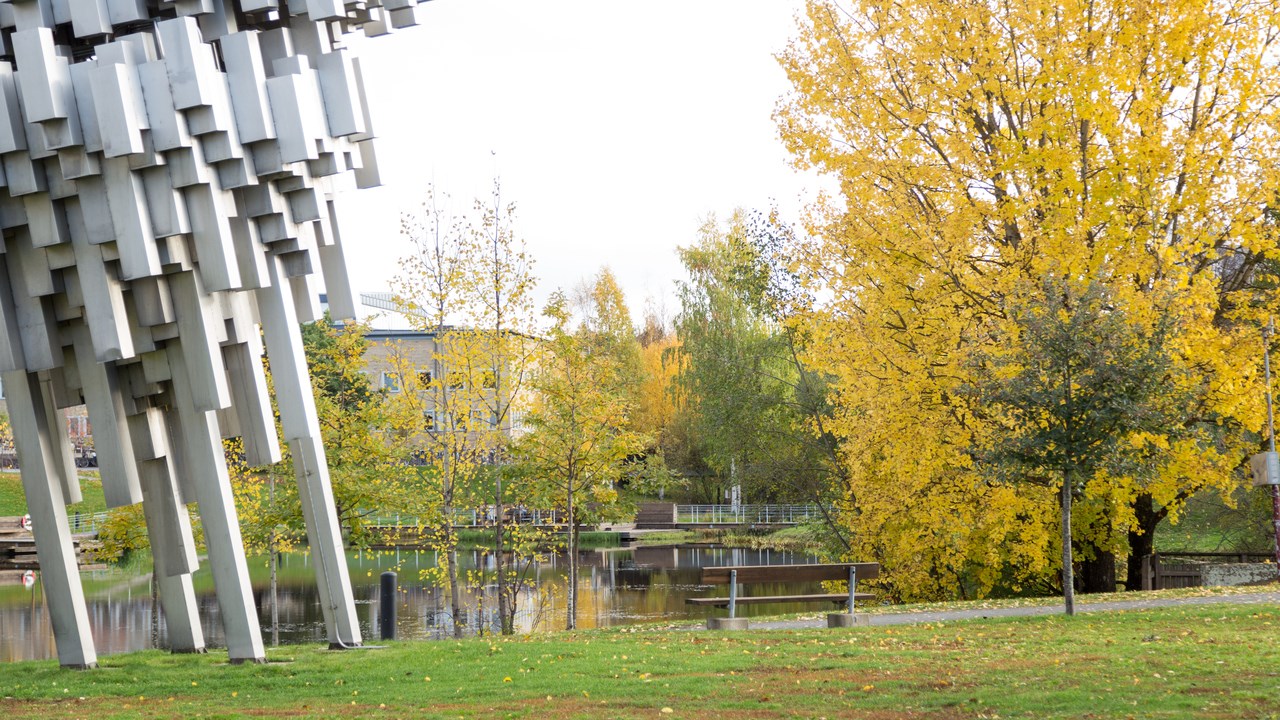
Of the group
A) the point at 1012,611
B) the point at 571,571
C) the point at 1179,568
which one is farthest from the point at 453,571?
the point at 1179,568

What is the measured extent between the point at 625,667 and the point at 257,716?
3.20 meters

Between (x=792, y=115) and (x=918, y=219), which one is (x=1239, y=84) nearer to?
(x=918, y=219)

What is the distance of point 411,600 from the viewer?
98.4 feet

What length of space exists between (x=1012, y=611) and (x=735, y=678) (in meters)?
7.08

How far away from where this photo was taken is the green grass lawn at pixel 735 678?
8.11 metres

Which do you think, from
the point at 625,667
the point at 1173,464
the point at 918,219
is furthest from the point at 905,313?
the point at 625,667

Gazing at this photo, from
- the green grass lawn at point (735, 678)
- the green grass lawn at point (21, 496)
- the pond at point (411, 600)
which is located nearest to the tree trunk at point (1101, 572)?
the green grass lawn at point (735, 678)

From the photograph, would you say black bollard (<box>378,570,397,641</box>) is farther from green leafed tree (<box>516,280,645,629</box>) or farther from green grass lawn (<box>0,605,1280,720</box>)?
green leafed tree (<box>516,280,645,629</box>)

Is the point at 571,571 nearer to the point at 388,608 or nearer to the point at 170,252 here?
the point at 388,608

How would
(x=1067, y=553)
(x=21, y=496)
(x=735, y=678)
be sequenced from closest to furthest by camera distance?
(x=735, y=678), (x=1067, y=553), (x=21, y=496)

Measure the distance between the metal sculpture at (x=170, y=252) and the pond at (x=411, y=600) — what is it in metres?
8.63

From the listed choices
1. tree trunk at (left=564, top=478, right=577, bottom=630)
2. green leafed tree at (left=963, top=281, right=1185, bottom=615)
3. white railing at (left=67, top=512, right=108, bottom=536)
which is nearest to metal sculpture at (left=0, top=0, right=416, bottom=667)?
tree trunk at (left=564, top=478, right=577, bottom=630)

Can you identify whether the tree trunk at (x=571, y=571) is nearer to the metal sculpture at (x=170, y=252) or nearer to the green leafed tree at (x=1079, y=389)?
the metal sculpture at (x=170, y=252)

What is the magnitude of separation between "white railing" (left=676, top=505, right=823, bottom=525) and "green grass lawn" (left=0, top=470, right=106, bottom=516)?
25.2m
